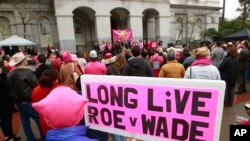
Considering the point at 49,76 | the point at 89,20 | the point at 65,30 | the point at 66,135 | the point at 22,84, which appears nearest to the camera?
the point at 66,135

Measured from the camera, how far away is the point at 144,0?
27578mm

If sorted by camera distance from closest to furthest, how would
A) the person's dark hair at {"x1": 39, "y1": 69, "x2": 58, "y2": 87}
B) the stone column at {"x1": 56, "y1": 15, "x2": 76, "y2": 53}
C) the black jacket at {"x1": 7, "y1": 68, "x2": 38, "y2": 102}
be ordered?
the person's dark hair at {"x1": 39, "y1": 69, "x2": 58, "y2": 87}
the black jacket at {"x1": 7, "y1": 68, "x2": 38, "y2": 102}
the stone column at {"x1": 56, "y1": 15, "x2": 76, "y2": 53}

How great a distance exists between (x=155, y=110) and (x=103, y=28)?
77.5ft

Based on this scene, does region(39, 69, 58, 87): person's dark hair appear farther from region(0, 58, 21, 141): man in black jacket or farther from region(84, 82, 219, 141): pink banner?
region(0, 58, 21, 141): man in black jacket

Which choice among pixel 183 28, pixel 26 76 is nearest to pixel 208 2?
pixel 183 28

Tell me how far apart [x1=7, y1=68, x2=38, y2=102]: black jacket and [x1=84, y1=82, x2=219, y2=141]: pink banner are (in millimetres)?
2374

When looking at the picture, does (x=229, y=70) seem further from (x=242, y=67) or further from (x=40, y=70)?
(x=40, y=70)

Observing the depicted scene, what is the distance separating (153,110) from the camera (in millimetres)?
2273

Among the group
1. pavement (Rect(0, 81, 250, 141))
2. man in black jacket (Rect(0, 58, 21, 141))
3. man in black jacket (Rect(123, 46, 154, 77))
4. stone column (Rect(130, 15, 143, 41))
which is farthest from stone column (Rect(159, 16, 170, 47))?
man in black jacket (Rect(0, 58, 21, 141))

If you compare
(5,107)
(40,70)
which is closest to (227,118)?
(40,70)

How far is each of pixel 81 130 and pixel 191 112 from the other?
Answer: 935 millimetres

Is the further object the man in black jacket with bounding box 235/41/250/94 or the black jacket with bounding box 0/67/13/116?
the man in black jacket with bounding box 235/41/250/94

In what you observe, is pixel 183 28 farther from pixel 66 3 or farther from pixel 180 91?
pixel 180 91

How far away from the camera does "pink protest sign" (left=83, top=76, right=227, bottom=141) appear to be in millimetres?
2035
